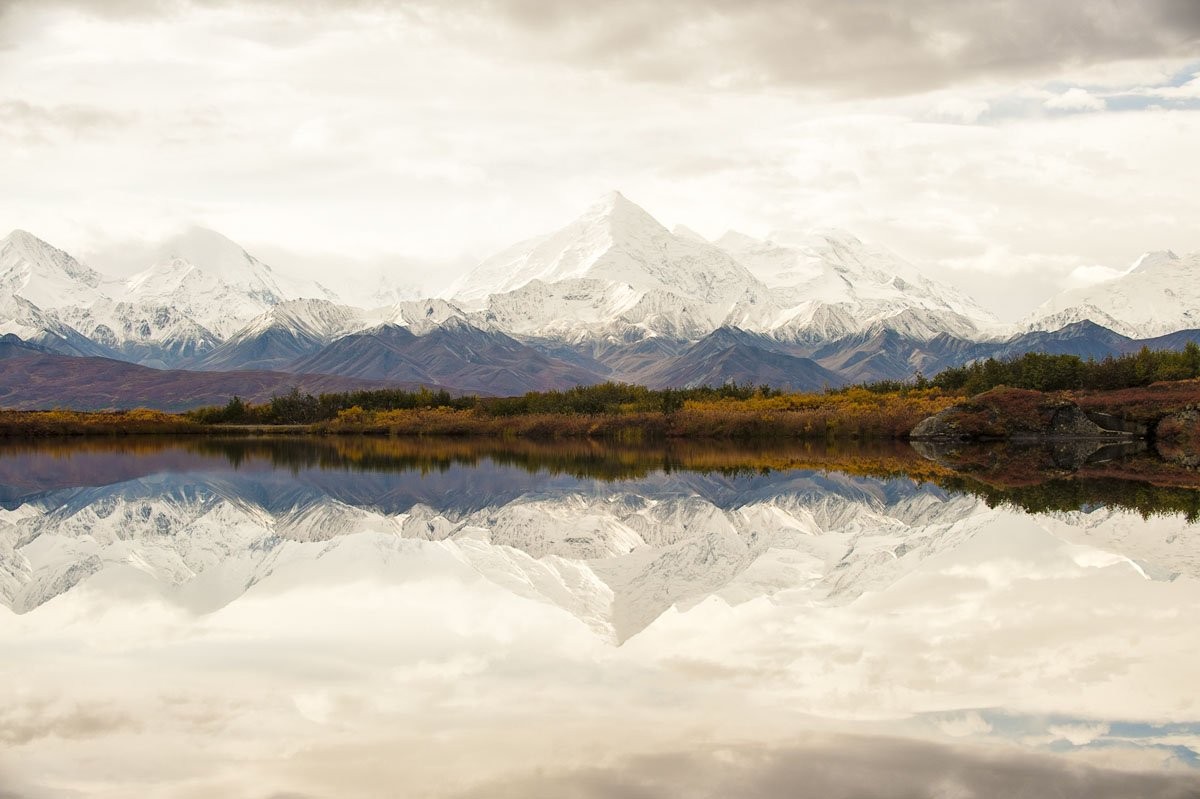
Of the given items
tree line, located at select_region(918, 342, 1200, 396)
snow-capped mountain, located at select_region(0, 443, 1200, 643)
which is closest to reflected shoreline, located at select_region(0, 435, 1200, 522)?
snow-capped mountain, located at select_region(0, 443, 1200, 643)

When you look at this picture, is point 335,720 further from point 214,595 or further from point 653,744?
point 214,595

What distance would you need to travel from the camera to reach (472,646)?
42.0 ft

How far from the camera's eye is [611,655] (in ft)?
→ 40.4

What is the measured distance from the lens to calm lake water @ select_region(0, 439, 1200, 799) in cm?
877

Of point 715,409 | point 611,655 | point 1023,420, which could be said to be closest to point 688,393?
point 715,409

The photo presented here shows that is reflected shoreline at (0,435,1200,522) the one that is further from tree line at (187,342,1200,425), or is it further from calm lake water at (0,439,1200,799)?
tree line at (187,342,1200,425)

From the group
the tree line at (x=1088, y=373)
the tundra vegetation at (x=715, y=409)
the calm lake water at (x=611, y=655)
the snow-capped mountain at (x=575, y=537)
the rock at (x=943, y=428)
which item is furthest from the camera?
the tree line at (x=1088, y=373)

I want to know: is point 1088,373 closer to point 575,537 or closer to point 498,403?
point 498,403

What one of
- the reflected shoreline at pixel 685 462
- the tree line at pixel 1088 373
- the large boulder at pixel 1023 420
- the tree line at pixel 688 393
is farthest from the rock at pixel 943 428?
the tree line at pixel 688 393

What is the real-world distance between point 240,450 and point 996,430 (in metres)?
40.0

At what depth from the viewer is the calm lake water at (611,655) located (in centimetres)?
877

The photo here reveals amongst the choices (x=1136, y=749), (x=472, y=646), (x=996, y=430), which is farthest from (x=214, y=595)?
(x=996, y=430)

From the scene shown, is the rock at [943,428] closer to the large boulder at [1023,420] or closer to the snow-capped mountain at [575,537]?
the large boulder at [1023,420]

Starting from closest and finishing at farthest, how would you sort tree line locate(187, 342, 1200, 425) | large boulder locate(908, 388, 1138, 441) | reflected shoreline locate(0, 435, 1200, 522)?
reflected shoreline locate(0, 435, 1200, 522), large boulder locate(908, 388, 1138, 441), tree line locate(187, 342, 1200, 425)
